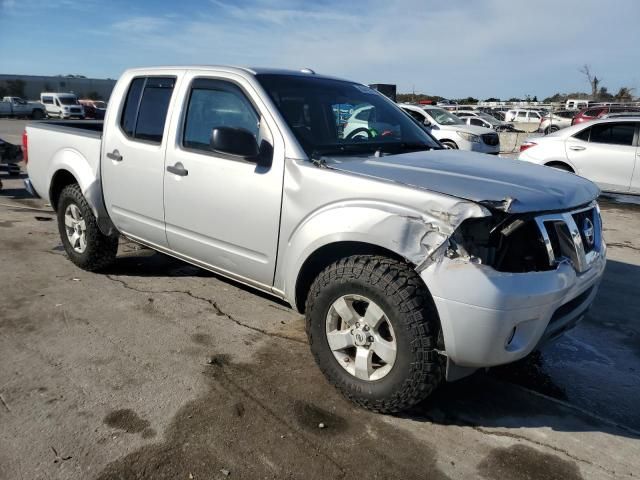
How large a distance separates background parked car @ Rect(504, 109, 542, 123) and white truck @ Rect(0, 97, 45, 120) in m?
34.8

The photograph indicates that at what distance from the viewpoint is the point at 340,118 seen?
3.88 m

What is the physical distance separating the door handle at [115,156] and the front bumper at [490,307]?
291 centimetres

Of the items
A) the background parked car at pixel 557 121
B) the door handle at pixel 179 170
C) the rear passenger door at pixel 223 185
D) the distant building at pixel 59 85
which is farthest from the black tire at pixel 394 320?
the distant building at pixel 59 85

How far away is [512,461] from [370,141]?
2.17m

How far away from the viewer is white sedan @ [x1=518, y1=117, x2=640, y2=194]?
9.31 meters

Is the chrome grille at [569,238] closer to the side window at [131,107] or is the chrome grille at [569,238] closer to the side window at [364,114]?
the side window at [364,114]

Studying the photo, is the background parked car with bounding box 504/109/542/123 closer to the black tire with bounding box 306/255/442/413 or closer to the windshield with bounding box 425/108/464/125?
the windshield with bounding box 425/108/464/125

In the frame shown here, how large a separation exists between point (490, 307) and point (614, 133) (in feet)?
28.4

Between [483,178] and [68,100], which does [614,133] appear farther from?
[68,100]

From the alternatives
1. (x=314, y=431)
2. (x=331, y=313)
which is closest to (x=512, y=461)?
(x=314, y=431)

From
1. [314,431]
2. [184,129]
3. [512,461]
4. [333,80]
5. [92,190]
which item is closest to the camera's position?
[512,461]

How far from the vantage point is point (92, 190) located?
4.73 meters

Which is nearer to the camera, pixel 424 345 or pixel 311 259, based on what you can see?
pixel 424 345

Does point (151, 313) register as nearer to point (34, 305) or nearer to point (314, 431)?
point (34, 305)
